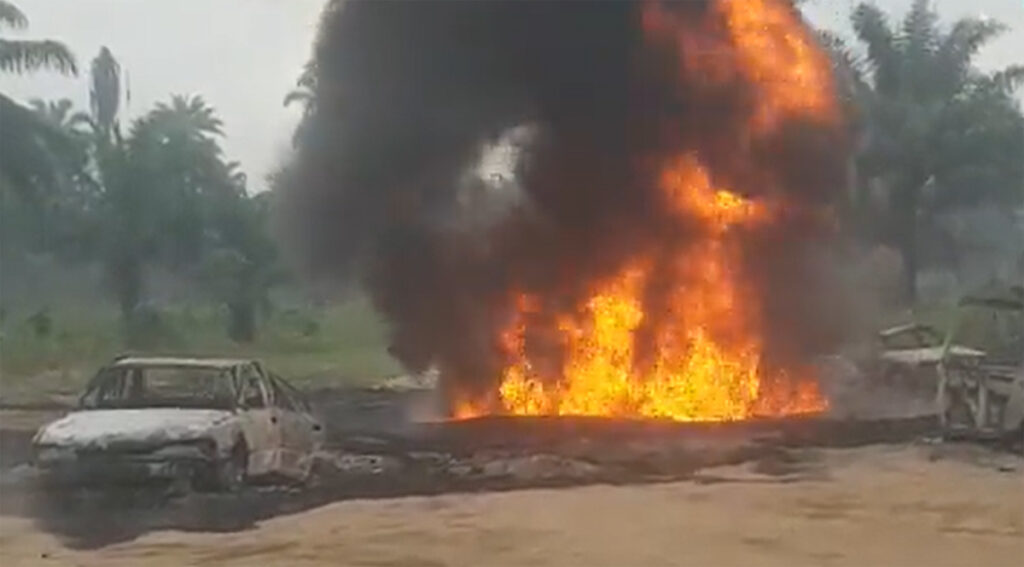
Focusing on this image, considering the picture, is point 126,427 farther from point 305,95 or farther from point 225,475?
point 305,95

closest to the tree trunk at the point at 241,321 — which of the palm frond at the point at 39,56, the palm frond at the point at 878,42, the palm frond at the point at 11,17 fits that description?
the palm frond at the point at 39,56

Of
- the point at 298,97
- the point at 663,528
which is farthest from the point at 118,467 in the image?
the point at 663,528

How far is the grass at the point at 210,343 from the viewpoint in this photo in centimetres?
506

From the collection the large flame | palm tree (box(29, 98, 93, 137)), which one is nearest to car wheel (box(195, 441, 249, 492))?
the large flame

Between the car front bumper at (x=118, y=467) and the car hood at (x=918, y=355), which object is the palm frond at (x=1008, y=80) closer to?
the car hood at (x=918, y=355)

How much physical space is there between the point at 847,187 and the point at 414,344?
1708mm

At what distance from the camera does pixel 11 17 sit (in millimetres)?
5102

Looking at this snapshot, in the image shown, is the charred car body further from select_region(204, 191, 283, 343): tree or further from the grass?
select_region(204, 191, 283, 343): tree

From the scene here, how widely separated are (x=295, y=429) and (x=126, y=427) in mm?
596

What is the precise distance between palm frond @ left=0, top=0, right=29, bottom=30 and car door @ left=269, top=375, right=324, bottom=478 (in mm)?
1574

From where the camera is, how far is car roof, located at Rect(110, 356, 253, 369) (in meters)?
5.07

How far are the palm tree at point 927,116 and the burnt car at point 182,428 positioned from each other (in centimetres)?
230

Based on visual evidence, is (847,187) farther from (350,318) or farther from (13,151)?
(13,151)

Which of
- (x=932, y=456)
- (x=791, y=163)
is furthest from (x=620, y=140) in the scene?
(x=932, y=456)
